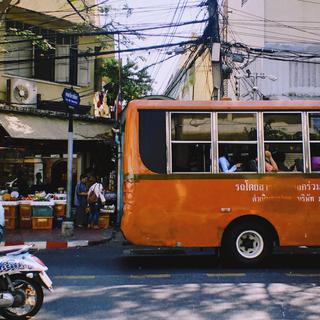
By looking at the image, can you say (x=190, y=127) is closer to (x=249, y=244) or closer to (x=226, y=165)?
(x=226, y=165)

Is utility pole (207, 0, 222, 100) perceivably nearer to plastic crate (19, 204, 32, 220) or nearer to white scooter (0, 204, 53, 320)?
plastic crate (19, 204, 32, 220)

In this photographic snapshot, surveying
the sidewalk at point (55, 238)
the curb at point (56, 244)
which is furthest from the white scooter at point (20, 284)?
the curb at point (56, 244)

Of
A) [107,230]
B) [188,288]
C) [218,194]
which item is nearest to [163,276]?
[188,288]

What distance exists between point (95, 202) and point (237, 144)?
6.67 metres

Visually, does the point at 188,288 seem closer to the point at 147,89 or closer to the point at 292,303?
the point at 292,303

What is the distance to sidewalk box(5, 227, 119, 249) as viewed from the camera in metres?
11.9

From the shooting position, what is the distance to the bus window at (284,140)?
8.75 m

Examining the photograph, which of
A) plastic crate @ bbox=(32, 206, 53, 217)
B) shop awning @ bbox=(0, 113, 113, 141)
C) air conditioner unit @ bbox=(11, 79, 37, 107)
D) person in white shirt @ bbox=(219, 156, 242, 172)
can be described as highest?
air conditioner unit @ bbox=(11, 79, 37, 107)

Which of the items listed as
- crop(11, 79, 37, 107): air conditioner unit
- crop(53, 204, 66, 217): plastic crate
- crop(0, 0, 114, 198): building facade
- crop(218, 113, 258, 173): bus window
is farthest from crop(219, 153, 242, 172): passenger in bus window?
crop(11, 79, 37, 107): air conditioner unit

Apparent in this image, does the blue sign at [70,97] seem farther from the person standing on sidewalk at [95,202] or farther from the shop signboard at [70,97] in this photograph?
the person standing on sidewalk at [95,202]

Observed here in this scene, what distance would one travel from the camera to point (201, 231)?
8664mm

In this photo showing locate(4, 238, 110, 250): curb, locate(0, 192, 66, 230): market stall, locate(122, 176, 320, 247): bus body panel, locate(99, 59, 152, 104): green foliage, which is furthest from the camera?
locate(99, 59, 152, 104): green foliage

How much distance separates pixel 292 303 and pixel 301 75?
13.2m

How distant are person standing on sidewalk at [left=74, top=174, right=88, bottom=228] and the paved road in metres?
5.00
